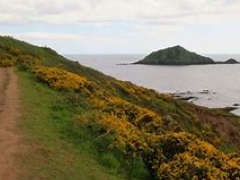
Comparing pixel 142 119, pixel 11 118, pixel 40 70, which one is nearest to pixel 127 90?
pixel 40 70

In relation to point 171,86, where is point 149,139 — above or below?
above

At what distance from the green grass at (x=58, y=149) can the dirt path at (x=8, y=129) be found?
29 centimetres

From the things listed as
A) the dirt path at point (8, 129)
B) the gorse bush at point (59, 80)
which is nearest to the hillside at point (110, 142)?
the gorse bush at point (59, 80)

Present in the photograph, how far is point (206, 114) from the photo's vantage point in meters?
43.2

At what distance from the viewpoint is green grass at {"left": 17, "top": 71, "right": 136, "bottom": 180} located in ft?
39.1

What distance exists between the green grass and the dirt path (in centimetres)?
29

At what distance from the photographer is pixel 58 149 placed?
13742mm

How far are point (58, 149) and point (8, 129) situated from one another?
2.29m

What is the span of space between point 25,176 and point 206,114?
33.6 meters

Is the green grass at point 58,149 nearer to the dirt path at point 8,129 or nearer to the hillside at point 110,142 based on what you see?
the hillside at point 110,142

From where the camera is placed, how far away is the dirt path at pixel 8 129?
456 inches

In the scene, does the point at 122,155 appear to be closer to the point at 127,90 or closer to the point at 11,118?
the point at 11,118

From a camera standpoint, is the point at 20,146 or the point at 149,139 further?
the point at 149,139

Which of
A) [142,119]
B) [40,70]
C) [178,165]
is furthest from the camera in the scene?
[40,70]
